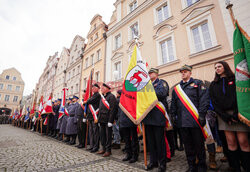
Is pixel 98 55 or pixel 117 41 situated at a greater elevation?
pixel 117 41

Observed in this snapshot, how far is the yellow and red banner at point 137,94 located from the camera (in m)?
2.82

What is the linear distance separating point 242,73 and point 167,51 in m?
6.95

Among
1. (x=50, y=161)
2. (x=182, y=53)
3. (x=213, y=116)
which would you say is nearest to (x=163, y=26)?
(x=182, y=53)

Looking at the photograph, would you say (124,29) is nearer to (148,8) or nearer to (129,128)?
(148,8)

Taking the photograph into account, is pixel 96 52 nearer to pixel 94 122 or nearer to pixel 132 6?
pixel 132 6

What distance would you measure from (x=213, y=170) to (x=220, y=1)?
785cm

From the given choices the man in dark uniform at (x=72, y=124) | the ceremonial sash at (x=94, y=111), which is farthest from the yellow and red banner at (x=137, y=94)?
the man in dark uniform at (x=72, y=124)

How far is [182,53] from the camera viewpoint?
7.68m

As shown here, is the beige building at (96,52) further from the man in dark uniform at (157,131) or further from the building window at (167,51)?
the man in dark uniform at (157,131)

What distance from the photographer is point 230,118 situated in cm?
216

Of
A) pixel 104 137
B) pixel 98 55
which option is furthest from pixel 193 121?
pixel 98 55

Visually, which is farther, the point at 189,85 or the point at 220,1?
the point at 220,1

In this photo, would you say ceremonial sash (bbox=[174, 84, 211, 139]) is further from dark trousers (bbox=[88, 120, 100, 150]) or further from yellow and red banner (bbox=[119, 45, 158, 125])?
dark trousers (bbox=[88, 120, 100, 150])

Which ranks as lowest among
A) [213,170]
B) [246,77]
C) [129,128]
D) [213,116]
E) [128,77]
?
[213,170]
